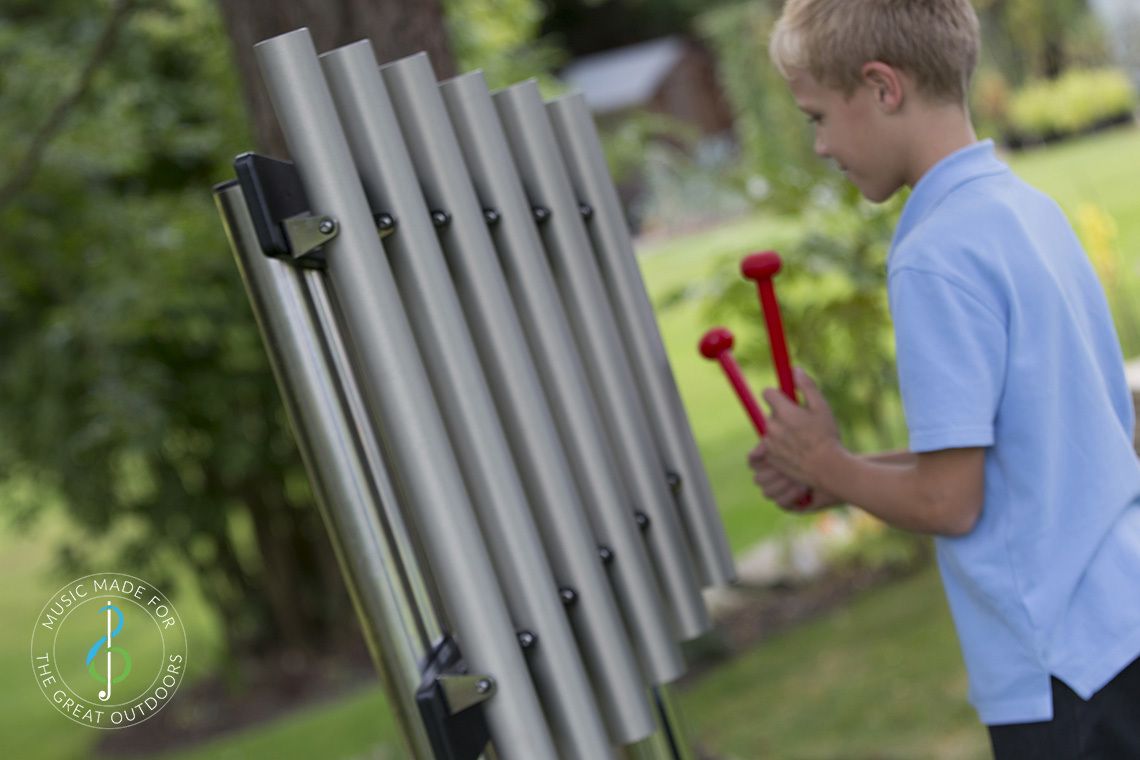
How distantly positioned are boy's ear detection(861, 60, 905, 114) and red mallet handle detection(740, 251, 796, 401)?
25cm

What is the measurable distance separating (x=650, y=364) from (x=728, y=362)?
121mm

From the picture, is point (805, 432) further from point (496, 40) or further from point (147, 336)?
point (496, 40)

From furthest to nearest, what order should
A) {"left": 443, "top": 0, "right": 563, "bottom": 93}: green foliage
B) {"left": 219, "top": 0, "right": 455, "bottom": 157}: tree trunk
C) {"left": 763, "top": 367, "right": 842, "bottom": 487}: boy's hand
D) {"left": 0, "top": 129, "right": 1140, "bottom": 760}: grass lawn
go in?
1. {"left": 443, "top": 0, "right": 563, "bottom": 93}: green foliage
2. {"left": 0, "top": 129, "right": 1140, "bottom": 760}: grass lawn
3. {"left": 219, "top": 0, "right": 455, "bottom": 157}: tree trunk
4. {"left": 763, "top": 367, "right": 842, "bottom": 487}: boy's hand

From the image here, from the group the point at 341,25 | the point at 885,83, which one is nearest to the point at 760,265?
the point at 885,83

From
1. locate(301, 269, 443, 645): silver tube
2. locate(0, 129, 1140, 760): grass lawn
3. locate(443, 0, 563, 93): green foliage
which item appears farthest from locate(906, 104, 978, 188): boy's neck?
locate(443, 0, 563, 93): green foliage

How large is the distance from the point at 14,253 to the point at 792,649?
3.68 metres

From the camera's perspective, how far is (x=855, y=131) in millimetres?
1736

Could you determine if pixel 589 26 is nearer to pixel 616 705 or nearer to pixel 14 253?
pixel 14 253

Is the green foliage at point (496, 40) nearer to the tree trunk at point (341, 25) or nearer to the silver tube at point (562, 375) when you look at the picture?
the tree trunk at point (341, 25)

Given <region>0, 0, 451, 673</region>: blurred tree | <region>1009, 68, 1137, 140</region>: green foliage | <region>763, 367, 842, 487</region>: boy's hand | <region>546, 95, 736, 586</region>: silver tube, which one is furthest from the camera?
<region>1009, 68, 1137, 140</region>: green foliage

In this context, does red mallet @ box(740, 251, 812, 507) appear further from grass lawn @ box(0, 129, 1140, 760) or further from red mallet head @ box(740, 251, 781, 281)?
grass lawn @ box(0, 129, 1140, 760)

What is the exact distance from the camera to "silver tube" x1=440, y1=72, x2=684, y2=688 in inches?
68.8

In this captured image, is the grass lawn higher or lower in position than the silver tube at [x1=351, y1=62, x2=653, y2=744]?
lower

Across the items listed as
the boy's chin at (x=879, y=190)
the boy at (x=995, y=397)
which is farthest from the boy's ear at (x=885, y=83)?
the boy's chin at (x=879, y=190)
